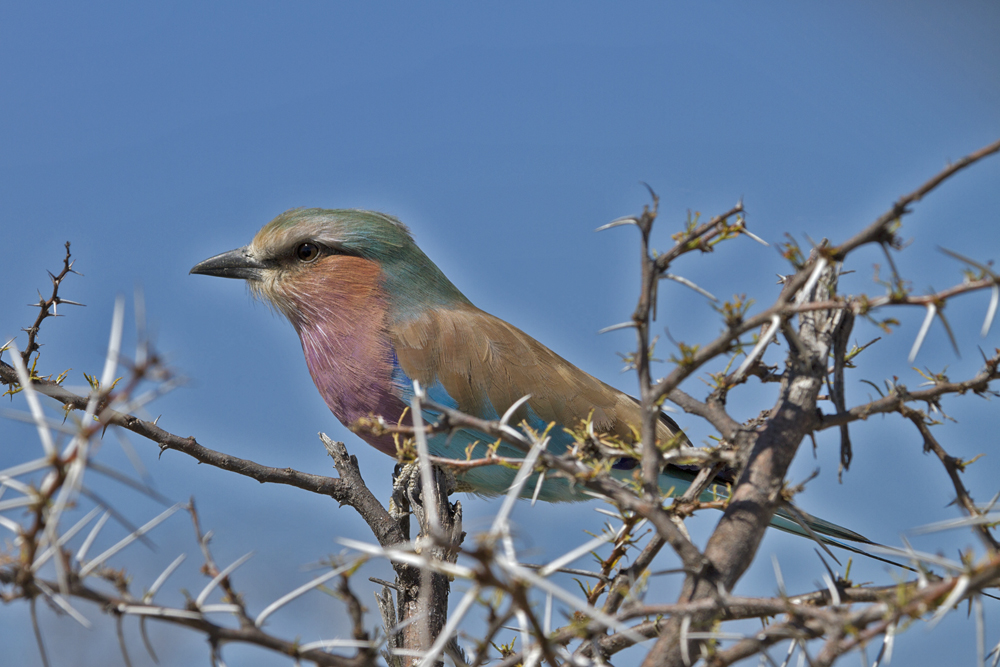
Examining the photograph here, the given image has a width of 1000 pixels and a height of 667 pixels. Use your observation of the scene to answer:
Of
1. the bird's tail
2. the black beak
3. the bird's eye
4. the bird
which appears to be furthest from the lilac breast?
the bird's tail

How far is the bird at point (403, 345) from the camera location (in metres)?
3.08

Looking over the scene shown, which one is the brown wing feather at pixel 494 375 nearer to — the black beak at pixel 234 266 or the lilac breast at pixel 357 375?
the lilac breast at pixel 357 375

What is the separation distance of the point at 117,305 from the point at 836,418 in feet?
4.61

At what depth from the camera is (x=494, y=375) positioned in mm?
→ 3111

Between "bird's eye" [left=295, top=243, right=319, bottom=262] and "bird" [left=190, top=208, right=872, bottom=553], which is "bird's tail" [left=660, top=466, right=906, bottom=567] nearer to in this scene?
"bird" [left=190, top=208, right=872, bottom=553]

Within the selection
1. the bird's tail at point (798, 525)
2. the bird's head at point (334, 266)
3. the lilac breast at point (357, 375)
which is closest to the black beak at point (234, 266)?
the bird's head at point (334, 266)

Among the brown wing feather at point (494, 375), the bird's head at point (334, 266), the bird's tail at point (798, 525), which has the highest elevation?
the bird's head at point (334, 266)

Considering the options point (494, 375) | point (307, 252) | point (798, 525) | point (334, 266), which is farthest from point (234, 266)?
point (798, 525)

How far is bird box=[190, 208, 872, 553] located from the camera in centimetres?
308

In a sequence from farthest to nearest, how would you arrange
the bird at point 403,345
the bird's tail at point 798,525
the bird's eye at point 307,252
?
the bird's eye at point 307,252 → the bird at point 403,345 → the bird's tail at point 798,525

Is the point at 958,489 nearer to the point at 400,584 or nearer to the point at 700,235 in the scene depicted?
the point at 700,235

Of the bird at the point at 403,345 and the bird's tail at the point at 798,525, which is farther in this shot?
the bird at the point at 403,345

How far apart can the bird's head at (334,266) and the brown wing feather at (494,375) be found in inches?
8.6

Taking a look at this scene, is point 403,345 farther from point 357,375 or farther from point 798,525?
point 798,525
